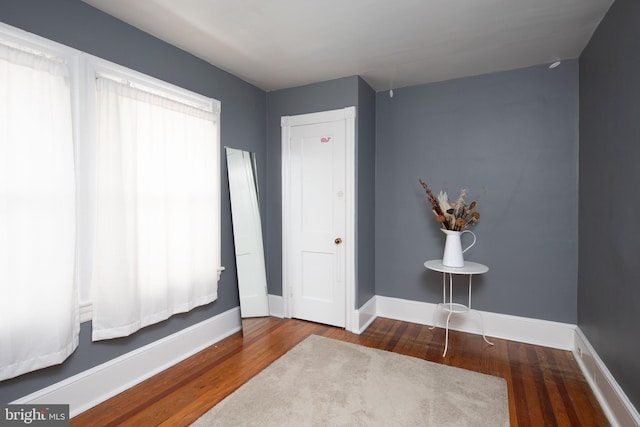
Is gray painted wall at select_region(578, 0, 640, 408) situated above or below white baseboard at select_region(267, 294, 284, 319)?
above

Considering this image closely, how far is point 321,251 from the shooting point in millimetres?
3473

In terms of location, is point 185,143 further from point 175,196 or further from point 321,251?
point 321,251

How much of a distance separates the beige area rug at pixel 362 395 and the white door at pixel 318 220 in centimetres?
79

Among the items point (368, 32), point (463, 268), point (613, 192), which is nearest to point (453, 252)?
point (463, 268)

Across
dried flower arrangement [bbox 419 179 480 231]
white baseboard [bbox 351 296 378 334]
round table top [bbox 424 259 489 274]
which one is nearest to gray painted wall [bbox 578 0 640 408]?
round table top [bbox 424 259 489 274]

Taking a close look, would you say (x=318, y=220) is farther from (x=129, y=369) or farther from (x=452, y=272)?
(x=129, y=369)

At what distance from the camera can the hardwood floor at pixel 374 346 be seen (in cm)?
199

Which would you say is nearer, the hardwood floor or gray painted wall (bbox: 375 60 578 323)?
the hardwood floor

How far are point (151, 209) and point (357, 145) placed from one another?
1.97 metres

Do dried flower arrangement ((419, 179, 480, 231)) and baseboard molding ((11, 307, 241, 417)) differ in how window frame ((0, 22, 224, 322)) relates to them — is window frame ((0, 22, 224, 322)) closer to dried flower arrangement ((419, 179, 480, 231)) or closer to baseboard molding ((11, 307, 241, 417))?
baseboard molding ((11, 307, 241, 417))

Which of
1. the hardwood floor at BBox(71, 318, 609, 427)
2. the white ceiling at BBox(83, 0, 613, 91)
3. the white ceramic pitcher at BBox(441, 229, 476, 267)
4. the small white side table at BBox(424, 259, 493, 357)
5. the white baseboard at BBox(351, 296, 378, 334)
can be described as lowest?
the hardwood floor at BBox(71, 318, 609, 427)

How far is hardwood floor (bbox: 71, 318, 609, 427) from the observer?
6.53ft

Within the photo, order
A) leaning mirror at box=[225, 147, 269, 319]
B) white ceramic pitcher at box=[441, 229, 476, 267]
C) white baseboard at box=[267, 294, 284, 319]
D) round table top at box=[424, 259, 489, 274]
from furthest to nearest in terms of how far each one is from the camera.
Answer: white baseboard at box=[267, 294, 284, 319] < leaning mirror at box=[225, 147, 269, 319] < white ceramic pitcher at box=[441, 229, 476, 267] < round table top at box=[424, 259, 489, 274]

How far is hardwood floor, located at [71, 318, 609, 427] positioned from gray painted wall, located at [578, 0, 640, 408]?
1.15ft
